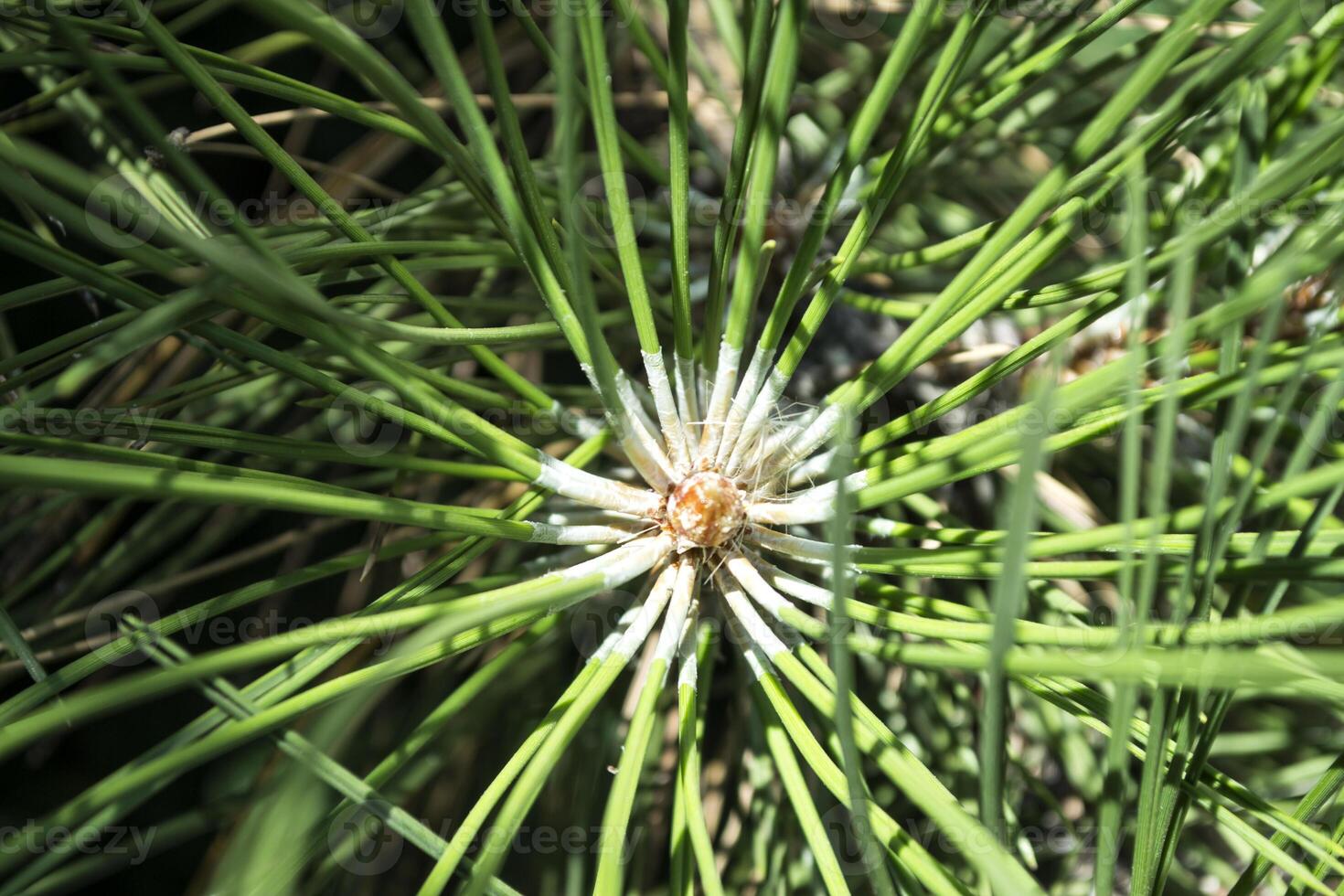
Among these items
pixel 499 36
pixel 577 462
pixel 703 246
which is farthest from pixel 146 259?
pixel 499 36

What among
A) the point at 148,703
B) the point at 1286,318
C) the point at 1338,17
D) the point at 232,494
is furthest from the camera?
the point at 148,703

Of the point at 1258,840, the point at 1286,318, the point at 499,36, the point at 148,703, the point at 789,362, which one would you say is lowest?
the point at 148,703

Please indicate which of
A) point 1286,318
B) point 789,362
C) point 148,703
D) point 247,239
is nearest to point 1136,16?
point 1286,318

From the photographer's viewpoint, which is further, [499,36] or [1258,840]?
[499,36]

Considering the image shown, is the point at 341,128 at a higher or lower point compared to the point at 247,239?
higher

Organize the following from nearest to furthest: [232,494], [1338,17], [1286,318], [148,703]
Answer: [232,494], [1338,17], [1286,318], [148,703]

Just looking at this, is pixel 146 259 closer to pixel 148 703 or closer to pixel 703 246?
pixel 703 246
